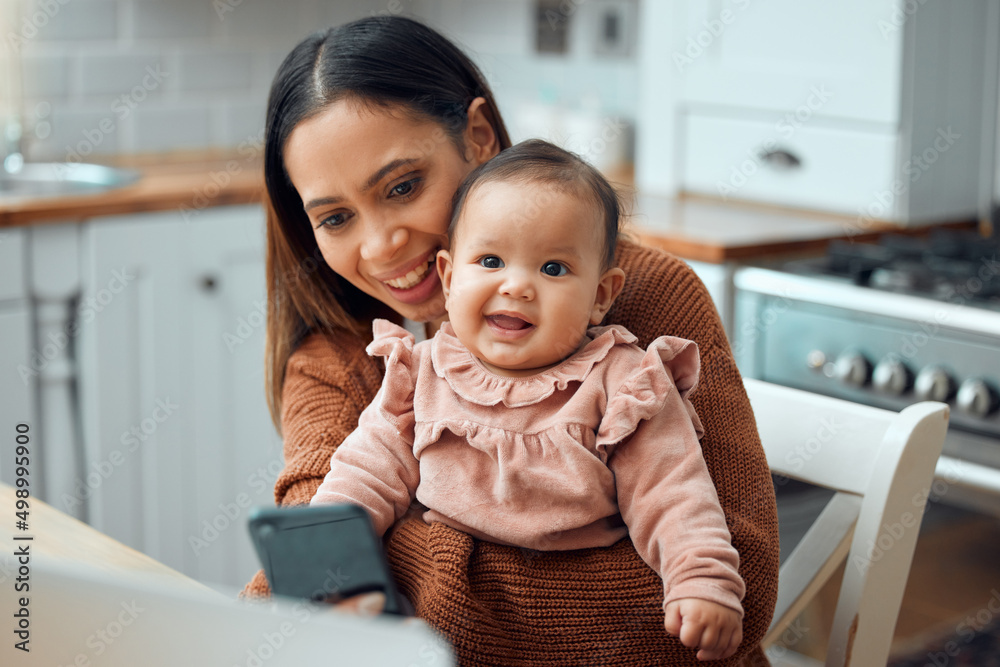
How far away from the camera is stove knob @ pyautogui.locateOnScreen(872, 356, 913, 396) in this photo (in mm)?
1689

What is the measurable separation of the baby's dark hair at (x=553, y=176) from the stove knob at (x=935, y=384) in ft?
3.06

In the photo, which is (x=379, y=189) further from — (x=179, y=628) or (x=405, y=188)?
(x=179, y=628)

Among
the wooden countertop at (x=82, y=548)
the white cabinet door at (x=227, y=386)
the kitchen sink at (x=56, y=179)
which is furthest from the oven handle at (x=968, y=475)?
the kitchen sink at (x=56, y=179)

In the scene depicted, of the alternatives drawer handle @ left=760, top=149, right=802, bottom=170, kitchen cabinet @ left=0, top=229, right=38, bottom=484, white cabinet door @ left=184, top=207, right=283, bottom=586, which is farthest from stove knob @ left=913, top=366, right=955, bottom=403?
kitchen cabinet @ left=0, top=229, right=38, bottom=484

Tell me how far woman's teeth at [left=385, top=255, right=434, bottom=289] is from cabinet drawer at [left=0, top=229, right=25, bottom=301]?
1.21 meters

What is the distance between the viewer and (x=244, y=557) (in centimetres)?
238

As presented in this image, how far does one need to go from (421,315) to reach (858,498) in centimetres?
46

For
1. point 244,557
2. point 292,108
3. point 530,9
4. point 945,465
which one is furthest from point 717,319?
point 530,9

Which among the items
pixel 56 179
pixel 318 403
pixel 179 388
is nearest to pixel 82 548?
pixel 318 403

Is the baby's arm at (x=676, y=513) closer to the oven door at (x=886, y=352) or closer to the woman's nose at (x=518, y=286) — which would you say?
the woman's nose at (x=518, y=286)

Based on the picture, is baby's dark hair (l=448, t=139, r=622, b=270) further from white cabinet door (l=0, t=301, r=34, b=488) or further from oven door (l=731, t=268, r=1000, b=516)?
white cabinet door (l=0, t=301, r=34, b=488)

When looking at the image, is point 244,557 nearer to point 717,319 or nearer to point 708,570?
point 717,319

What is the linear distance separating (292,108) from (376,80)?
0.09 m

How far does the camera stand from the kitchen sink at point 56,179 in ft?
8.11
